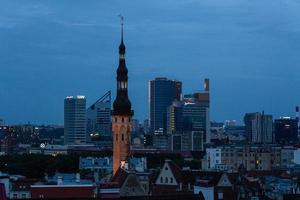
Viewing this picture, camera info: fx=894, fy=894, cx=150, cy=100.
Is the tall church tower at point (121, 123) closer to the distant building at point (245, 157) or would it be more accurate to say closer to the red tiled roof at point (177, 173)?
the red tiled roof at point (177, 173)

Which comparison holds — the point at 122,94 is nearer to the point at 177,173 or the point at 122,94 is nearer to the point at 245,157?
the point at 177,173

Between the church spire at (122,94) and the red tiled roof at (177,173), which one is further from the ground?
the church spire at (122,94)

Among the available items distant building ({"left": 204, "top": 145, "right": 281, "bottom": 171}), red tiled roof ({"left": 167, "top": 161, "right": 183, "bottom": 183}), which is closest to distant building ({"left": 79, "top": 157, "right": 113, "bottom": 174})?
distant building ({"left": 204, "top": 145, "right": 281, "bottom": 171})

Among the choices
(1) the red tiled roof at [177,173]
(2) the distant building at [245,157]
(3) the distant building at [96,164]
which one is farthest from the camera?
(2) the distant building at [245,157]

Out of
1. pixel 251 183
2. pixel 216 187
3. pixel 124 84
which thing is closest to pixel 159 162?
pixel 124 84

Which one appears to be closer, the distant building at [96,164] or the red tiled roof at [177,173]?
the red tiled roof at [177,173]

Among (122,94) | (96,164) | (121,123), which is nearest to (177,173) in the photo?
(121,123)

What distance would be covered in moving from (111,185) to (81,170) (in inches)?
1529

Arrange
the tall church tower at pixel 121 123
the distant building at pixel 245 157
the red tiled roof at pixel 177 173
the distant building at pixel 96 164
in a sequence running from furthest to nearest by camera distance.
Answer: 1. the distant building at pixel 245 157
2. the distant building at pixel 96 164
3. the tall church tower at pixel 121 123
4. the red tiled roof at pixel 177 173

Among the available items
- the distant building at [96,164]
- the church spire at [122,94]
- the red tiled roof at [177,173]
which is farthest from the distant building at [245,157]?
the red tiled roof at [177,173]

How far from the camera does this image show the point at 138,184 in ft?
182

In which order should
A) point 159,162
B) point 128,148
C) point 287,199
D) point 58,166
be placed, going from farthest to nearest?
point 159,162, point 58,166, point 128,148, point 287,199

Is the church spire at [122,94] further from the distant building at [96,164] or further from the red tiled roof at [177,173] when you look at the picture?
the red tiled roof at [177,173]

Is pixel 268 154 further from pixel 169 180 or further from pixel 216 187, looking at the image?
pixel 216 187
